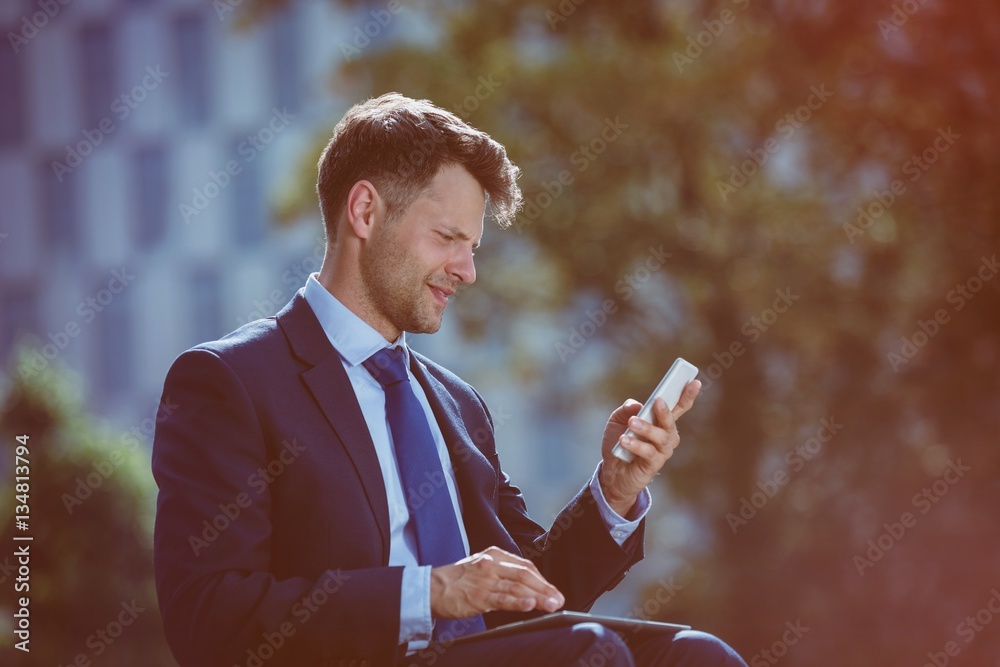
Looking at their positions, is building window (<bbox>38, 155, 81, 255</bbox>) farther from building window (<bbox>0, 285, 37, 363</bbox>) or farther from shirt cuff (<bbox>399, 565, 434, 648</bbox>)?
shirt cuff (<bbox>399, 565, 434, 648</bbox>)

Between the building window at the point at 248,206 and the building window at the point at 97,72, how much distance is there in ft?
12.1

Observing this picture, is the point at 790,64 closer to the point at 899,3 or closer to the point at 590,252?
the point at 899,3

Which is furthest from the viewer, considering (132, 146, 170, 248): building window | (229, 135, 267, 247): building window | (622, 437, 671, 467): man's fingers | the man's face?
(132, 146, 170, 248): building window

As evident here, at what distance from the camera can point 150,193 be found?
24328mm

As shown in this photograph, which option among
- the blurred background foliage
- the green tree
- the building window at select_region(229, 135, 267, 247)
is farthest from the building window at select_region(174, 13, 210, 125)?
the green tree

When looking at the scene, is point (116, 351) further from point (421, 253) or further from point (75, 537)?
point (421, 253)

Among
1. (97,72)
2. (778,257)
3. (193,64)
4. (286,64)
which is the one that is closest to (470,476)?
(778,257)

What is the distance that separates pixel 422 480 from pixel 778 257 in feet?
28.8

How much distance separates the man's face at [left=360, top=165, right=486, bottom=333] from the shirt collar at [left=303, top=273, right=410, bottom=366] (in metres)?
0.05

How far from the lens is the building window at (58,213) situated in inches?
980

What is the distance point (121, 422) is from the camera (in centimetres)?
2306

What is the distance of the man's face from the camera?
2438mm

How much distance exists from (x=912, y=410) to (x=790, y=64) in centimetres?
→ 310

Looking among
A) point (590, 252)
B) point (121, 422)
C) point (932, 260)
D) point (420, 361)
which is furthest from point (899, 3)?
point (121, 422)
